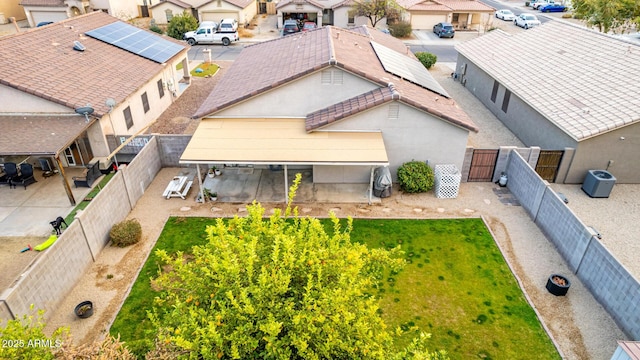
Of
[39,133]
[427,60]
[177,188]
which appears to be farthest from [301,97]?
[427,60]

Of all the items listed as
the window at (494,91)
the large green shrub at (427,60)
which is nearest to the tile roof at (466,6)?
the large green shrub at (427,60)

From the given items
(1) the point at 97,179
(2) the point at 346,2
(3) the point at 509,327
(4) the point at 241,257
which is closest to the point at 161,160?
(1) the point at 97,179

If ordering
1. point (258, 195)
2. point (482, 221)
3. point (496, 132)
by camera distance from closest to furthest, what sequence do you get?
1. point (482, 221)
2. point (258, 195)
3. point (496, 132)

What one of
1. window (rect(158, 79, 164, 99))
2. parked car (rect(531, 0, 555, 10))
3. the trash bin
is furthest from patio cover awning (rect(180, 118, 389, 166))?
parked car (rect(531, 0, 555, 10))

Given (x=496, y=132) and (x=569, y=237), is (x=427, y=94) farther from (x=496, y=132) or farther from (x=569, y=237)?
(x=569, y=237)

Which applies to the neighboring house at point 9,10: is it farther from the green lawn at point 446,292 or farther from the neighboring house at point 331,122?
the green lawn at point 446,292

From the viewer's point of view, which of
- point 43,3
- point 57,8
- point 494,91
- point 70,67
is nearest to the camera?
point 70,67

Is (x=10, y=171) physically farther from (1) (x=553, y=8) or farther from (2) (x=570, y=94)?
(1) (x=553, y=8)
